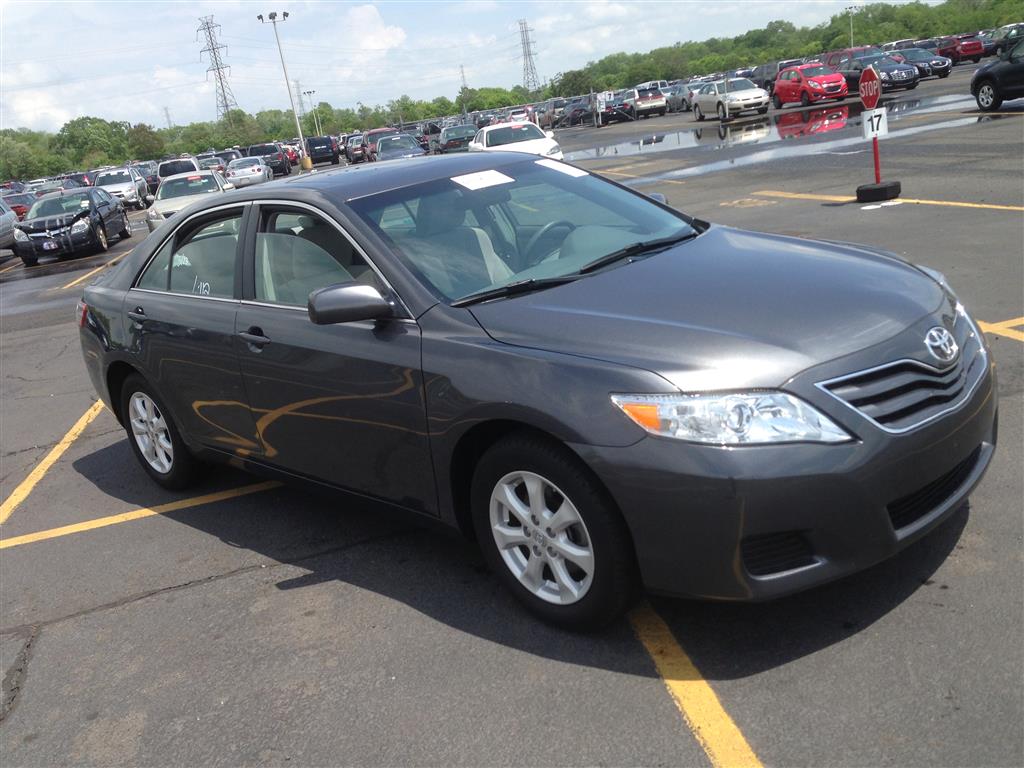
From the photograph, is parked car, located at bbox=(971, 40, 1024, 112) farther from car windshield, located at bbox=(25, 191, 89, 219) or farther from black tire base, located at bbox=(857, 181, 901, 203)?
car windshield, located at bbox=(25, 191, 89, 219)

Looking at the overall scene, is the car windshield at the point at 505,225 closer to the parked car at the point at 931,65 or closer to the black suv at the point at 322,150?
the parked car at the point at 931,65

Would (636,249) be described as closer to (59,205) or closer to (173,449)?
(173,449)

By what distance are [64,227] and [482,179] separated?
20843 mm

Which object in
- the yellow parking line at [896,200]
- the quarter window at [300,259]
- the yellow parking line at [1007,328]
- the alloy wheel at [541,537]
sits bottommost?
the yellow parking line at [1007,328]

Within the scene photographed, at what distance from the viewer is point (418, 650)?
374cm

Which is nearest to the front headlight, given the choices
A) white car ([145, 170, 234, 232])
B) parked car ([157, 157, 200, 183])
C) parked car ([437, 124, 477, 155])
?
white car ([145, 170, 234, 232])

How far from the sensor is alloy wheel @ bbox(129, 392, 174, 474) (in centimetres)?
572

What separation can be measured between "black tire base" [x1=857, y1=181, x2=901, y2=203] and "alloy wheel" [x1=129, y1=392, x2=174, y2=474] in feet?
31.8

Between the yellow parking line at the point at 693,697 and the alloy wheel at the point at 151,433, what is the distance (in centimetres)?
316

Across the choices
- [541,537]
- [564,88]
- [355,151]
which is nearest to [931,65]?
[355,151]

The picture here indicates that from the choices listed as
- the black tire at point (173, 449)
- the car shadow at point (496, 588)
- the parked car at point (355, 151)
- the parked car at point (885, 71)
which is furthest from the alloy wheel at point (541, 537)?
the parked car at point (355, 151)

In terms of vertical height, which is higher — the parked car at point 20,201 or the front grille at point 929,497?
the parked car at point 20,201

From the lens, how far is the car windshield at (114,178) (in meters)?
41.0

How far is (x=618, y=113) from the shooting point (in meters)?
56.9
